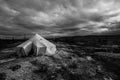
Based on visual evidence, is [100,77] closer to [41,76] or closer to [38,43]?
[41,76]

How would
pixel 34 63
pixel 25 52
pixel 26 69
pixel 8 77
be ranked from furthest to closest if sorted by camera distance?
pixel 25 52, pixel 34 63, pixel 26 69, pixel 8 77

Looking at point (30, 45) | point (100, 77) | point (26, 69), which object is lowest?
point (100, 77)

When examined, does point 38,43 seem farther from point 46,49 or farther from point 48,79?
point 48,79

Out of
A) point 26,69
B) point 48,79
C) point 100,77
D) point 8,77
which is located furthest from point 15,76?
point 100,77

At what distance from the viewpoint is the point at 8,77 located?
22.0 ft

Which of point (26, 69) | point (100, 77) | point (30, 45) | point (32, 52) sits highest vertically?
point (30, 45)

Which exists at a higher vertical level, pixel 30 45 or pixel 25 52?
pixel 30 45

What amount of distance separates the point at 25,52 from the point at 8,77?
506cm

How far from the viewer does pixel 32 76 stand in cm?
709

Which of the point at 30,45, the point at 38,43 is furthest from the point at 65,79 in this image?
the point at 30,45

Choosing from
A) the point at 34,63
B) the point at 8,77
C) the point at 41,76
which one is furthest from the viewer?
the point at 34,63

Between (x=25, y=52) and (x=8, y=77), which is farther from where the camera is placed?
(x=25, y=52)

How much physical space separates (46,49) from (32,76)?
205 inches

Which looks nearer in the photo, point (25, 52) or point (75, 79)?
point (75, 79)
